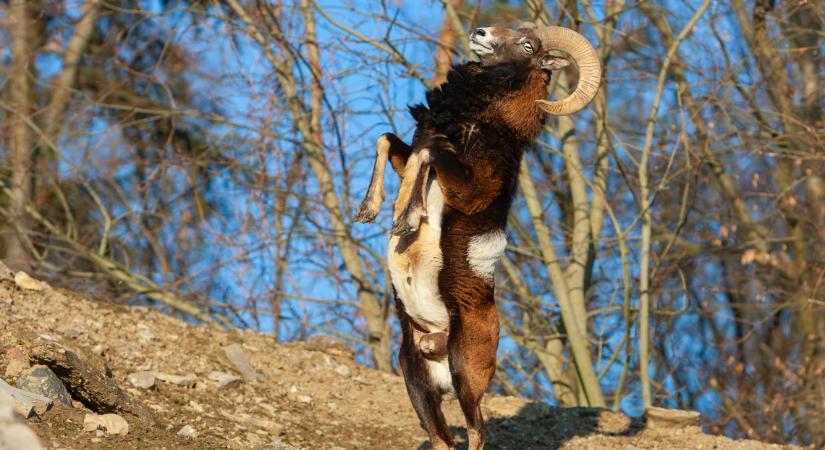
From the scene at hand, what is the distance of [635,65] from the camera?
14328 mm

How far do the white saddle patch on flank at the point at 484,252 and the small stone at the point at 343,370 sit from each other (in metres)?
3.08

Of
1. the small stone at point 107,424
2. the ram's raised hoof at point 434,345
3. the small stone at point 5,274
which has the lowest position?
the small stone at point 107,424

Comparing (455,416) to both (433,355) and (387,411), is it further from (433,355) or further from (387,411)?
(433,355)

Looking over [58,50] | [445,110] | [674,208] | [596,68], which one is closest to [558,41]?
[596,68]

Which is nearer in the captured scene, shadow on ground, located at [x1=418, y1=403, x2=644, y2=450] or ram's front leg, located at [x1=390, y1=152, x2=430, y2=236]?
ram's front leg, located at [x1=390, y1=152, x2=430, y2=236]

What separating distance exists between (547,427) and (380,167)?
3.38 m

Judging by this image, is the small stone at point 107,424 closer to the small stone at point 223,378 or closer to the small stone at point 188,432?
the small stone at point 188,432

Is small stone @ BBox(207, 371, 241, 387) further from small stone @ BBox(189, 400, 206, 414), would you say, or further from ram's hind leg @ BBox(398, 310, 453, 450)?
ram's hind leg @ BBox(398, 310, 453, 450)

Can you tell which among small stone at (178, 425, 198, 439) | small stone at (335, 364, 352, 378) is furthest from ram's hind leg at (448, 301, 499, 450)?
small stone at (335, 364, 352, 378)

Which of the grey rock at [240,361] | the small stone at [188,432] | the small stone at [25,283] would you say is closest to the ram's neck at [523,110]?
the small stone at [188,432]

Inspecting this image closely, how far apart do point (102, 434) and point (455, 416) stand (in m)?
3.46

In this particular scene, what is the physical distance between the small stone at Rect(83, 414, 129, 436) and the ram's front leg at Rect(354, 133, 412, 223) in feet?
5.62

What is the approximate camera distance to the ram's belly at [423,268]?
6.36m

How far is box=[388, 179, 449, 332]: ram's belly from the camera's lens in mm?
6363
